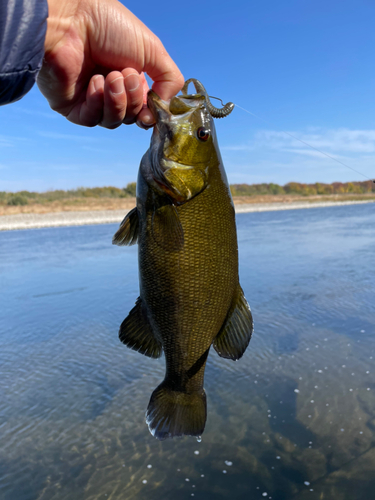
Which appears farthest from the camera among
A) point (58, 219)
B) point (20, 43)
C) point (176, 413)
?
point (58, 219)

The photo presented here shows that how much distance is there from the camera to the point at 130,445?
12.6 ft

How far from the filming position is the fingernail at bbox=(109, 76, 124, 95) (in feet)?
6.61

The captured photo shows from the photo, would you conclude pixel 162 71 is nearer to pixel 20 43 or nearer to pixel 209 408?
pixel 20 43

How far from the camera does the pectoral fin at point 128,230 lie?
6.17 feet

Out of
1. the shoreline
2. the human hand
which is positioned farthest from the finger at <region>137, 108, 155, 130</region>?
the shoreline

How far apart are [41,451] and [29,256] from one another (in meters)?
11.9

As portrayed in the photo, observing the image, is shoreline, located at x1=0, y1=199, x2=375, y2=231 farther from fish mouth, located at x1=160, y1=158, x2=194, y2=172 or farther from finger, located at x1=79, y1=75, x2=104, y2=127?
fish mouth, located at x1=160, y1=158, x2=194, y2=172

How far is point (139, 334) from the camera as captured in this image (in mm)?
1991

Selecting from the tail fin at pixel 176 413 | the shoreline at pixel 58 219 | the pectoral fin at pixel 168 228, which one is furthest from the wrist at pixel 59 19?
the shoreline at pixel 58 219

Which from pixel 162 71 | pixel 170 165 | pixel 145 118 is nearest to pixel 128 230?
pixel 170 165

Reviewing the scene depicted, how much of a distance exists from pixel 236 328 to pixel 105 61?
5.32 feet

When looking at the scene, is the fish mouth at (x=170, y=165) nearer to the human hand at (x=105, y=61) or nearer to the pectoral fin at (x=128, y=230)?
the pectoral fin at (x=128, y=230)

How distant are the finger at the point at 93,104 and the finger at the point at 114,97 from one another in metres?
0.08

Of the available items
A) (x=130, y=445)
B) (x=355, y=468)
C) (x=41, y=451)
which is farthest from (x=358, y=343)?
(x=41, y=451)
